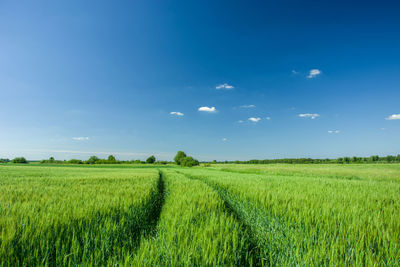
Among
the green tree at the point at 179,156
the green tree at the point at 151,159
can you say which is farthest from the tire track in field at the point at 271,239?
the green tree at the point at 151,159

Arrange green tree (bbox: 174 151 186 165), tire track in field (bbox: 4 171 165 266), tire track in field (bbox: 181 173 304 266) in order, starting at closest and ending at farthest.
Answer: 1. tire track in field (bbox: 4 171 165 266)
2. tire track in field (bbox: 181 173 304 266)
3. green tree (bbox: 174 151 186 165)

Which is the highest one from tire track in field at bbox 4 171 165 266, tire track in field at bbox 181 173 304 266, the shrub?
tire track in field at bbox 4 171 165 266

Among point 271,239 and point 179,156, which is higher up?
point 271,239

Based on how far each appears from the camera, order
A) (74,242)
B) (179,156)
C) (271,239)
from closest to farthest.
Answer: (74,242) < (271,239) < (179,156)

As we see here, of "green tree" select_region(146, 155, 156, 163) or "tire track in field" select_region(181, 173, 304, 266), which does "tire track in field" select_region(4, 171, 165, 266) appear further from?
"green tree" select_region(146, 155, 156, 163)

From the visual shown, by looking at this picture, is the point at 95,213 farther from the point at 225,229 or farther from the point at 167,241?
the point at 225,229

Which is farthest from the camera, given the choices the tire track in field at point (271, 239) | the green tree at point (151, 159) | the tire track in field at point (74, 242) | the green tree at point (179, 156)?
the green tree at point (151, 159)

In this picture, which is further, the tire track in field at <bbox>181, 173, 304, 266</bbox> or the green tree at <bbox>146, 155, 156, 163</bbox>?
the green tree at <bbox>146, 155, 156, 163</bbox>

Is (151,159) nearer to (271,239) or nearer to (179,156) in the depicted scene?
(179,156)

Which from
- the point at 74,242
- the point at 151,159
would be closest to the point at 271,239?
the point at 74,242

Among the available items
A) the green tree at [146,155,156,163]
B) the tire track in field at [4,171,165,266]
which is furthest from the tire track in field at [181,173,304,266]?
the green tree at [146,155,156,163]

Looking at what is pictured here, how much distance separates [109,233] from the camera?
6.78 feet

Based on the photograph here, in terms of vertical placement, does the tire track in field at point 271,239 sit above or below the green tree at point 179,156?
above

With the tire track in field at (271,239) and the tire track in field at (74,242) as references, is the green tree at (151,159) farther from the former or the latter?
the tire track in field at (271,239)
